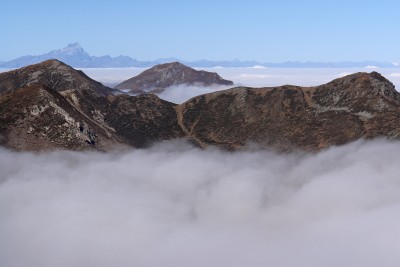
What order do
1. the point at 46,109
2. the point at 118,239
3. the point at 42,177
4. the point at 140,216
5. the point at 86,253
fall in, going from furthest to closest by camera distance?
the point at 46,109 < the point at 42,177 < the point at 140,216 < the point at 118,239 < the point at 86,253

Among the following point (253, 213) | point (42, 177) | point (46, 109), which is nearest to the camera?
point (42, 177)

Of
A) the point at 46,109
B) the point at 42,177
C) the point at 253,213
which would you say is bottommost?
the point at 253,213

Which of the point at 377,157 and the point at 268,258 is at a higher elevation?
the point at 377,157

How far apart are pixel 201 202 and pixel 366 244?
5973cm

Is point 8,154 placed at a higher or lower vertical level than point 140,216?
higher

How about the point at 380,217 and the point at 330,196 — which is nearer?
the point at 380,217

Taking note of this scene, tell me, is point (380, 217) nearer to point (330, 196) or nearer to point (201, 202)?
point (330, 196)

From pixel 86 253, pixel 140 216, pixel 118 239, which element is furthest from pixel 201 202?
pixel 86 253

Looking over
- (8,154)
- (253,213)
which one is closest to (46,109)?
(8,154)

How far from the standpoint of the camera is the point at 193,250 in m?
136

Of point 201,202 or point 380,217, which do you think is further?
point 201,202

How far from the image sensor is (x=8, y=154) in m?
170

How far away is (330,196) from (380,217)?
24.8 metres

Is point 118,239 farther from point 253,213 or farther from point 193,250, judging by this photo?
point 253,213
